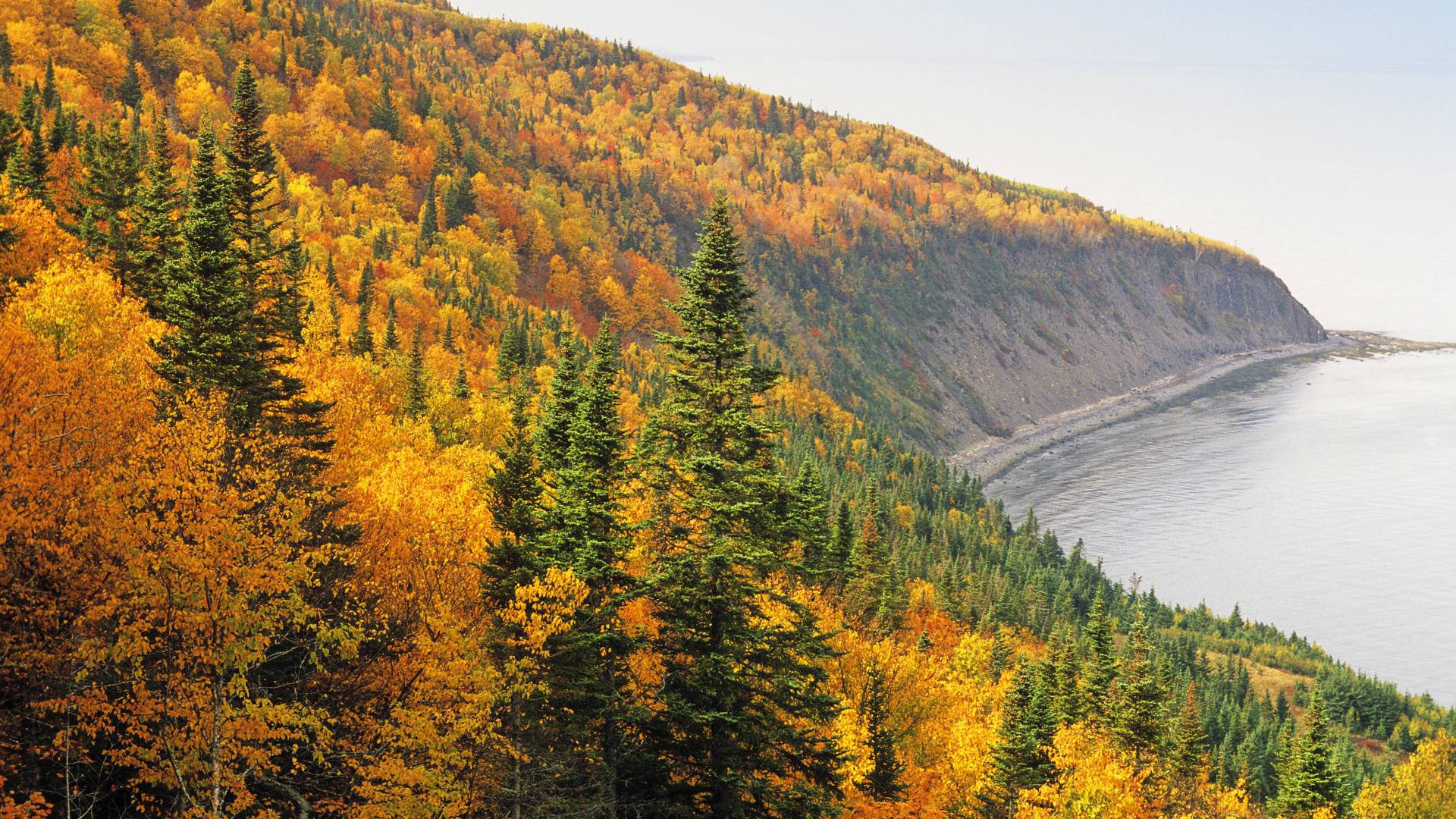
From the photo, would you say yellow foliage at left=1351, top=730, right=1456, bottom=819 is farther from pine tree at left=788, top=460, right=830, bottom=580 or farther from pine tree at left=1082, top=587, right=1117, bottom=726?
pine tree at left=788, top=460, right=830, bottom=580

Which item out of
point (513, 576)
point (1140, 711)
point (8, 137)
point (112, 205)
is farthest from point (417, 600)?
point (8, 137)

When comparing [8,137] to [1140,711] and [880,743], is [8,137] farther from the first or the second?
[1140,711]

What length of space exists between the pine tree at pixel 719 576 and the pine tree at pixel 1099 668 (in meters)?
39.6

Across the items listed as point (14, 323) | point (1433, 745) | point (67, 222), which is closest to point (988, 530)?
point (1433, 745)

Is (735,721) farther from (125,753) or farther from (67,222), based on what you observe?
(67,222)

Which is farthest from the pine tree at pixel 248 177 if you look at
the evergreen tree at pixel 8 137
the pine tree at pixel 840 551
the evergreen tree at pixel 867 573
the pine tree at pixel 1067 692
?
the pine tree at pixel 1067 692

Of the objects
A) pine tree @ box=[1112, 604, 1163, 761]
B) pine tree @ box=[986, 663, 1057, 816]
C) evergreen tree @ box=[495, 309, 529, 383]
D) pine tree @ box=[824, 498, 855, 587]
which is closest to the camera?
pine tree @ box=[986, 663, 1057, 816]

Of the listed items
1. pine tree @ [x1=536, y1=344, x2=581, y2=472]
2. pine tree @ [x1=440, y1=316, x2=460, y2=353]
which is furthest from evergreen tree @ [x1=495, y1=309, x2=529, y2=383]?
pine tree @ [x1=536, y1=344, x2=581, y2=472]

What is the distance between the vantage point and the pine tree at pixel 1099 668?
206 ft

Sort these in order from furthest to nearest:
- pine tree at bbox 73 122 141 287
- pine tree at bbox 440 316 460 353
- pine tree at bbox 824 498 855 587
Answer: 1. pine tree at bbox 440 316 460 353
2. pine tree at bbox 824 498 855 587
3. pine tree at bbox 73 122 141 287

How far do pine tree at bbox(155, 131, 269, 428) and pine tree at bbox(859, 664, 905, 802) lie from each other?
95.2 ft

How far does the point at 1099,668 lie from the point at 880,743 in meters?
27.1

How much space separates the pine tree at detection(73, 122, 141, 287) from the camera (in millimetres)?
59031

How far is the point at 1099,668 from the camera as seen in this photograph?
6525 cm
